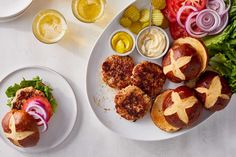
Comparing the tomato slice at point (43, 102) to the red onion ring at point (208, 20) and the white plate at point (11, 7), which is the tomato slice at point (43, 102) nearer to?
the white plate at point (11, 7)

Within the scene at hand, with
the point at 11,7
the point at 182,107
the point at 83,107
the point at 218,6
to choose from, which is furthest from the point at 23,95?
the point at 218,6

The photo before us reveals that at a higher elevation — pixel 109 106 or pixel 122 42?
pixel 122 42

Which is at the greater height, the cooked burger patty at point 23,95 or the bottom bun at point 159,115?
the cooked burger patty at point 23,95

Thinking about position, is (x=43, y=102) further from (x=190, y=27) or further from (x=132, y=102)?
(x=190, y=27)

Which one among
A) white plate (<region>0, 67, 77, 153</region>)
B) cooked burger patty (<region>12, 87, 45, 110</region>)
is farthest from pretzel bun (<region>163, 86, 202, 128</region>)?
cooked burger patty (<region>12, 87, 45, 110</region>)

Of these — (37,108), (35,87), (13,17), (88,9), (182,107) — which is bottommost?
(182,107)

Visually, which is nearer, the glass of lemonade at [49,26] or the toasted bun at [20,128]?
the toasted bun at [20,128]

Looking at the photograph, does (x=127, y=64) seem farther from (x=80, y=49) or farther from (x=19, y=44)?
(x=19, y=44)

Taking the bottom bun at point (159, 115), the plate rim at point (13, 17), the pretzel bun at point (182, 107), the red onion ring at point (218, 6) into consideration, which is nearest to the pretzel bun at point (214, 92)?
the pretzel bun at point (182, 107)
